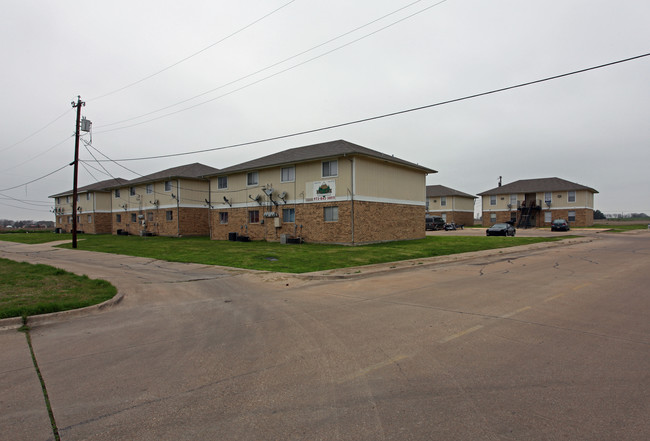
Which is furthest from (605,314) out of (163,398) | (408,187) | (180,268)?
(408,187)

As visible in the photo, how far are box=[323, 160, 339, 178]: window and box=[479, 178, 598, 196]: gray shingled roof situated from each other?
154 feet

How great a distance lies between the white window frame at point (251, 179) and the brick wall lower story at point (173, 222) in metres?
11.7

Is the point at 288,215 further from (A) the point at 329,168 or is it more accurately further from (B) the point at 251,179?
(B) the point at 251,179

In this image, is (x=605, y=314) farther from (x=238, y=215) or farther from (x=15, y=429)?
(x=238, y=215)

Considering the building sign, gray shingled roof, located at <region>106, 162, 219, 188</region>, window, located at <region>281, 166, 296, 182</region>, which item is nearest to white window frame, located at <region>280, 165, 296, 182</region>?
window, located at <region>281, 166, 296, 182</region>

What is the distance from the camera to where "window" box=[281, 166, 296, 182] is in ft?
94.8

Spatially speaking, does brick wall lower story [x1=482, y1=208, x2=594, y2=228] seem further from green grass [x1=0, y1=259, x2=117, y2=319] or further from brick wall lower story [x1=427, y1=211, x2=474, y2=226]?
green grass [x1=0, y1=259, x2=117, y2=319]

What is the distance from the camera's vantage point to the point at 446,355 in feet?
16.7

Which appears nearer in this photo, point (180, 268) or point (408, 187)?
point (180, 268)

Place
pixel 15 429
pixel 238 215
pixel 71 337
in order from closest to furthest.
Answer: pixel 15 429
pixel 71 337
pixel 238 215

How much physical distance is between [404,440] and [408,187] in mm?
28575

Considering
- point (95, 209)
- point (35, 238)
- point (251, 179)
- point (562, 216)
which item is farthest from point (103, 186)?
point (562, 216)

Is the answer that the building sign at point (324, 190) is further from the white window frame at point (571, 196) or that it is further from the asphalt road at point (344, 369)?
the white window frame at point (571, 196)

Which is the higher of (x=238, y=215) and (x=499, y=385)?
(x=238, y=215)
